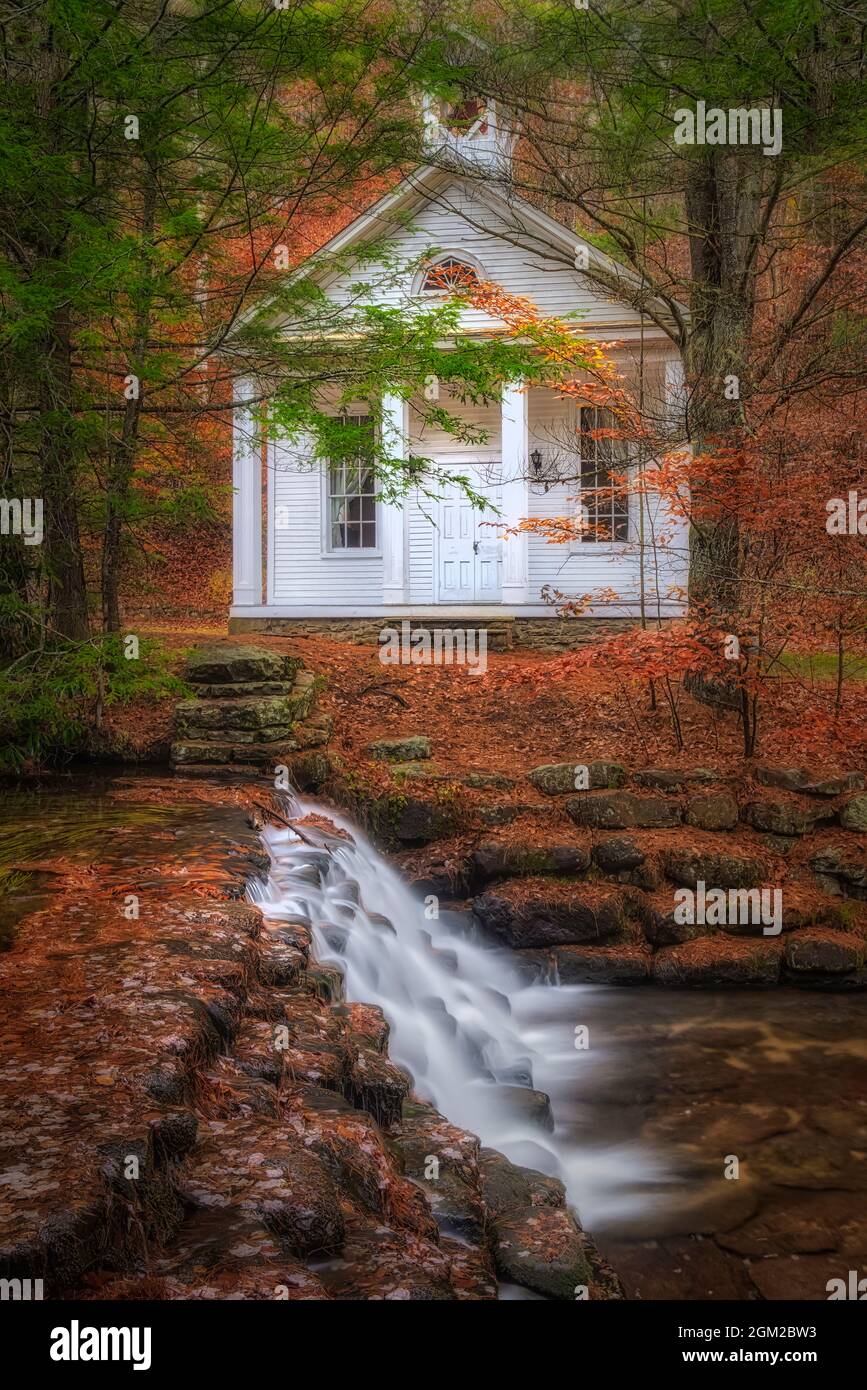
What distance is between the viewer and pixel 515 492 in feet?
52.4

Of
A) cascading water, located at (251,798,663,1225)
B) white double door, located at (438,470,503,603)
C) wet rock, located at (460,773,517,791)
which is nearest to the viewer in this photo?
cascading water, located at (251,798,663,1225)

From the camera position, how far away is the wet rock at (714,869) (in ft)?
29.1

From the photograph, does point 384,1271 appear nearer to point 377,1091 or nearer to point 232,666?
point 377,1091

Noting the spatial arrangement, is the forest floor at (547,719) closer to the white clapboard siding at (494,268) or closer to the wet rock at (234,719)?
the wet rock at (234,719)

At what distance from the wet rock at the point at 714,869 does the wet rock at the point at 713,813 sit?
51 centimetres

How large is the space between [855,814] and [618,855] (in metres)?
2.34

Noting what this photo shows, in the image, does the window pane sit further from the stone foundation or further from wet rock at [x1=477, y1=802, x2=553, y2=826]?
wet rock at [x1=477, y1=802, x2=553, y2=826]

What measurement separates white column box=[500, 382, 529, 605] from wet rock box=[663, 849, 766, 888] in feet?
24.2

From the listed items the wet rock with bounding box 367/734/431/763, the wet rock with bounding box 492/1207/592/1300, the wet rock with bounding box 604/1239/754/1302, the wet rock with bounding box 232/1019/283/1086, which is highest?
the wet rock with bounding box 367/734/431/763

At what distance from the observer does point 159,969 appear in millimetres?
4379

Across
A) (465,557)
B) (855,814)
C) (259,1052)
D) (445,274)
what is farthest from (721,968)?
(445,274)

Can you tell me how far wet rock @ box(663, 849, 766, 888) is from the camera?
8883 millimetres

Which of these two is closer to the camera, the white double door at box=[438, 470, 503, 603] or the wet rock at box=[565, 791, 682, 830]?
the wet rock at box=[565, 791, 682, 830]

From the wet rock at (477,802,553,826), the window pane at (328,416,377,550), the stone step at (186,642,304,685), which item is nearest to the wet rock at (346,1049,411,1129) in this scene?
the wet rock at (477,802,553,826)
